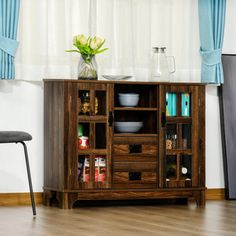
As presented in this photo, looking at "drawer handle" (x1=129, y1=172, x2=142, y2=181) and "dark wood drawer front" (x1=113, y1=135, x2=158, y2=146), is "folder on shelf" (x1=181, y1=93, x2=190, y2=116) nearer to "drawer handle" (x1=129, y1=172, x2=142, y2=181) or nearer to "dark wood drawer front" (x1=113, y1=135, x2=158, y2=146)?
"dark wood drawer front" (x1=113, y1=135, x2=158, y2=146)

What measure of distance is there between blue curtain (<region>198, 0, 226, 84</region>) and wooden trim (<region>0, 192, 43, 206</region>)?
1555mm

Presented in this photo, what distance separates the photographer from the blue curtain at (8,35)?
503 cm

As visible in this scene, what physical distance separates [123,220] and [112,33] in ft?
5.34

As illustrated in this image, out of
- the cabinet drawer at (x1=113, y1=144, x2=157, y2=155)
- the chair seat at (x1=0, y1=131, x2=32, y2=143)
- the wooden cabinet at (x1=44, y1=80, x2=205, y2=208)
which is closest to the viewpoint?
the chair seat at (x1=0, y1=131, x2=32, y2=143)

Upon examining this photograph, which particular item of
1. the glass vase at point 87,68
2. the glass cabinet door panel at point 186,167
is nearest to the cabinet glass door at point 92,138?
the glass vase at point 87,68

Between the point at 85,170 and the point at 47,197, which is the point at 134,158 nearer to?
the point at 85,170

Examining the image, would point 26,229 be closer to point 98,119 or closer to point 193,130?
point 98,119

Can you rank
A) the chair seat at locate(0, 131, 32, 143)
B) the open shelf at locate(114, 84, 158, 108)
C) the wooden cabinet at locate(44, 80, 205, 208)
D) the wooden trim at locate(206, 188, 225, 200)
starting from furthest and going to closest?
1. the wooden trim at locate(206, 188, 225, 200)
2. the open shelf at locate(114, 84, 158, 108)
3. the wooden cabinet at locate(44, 80, 205, 208)
4. the chair seat at locate(0, 131, 32, 143)

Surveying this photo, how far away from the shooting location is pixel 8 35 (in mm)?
5062

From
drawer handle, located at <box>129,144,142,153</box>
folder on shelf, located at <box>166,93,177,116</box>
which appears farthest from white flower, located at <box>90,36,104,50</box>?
drawer handle, located at <box>129,144,142,153</box>

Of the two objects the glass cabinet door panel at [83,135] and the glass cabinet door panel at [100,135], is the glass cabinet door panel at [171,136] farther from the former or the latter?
the glass cabinet door panel at [83,135]

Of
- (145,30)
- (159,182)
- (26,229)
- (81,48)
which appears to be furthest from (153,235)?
(145,30)

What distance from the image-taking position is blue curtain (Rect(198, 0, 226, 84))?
550 cm

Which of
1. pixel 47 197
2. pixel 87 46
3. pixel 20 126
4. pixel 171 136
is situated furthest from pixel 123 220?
pixel 87 46
